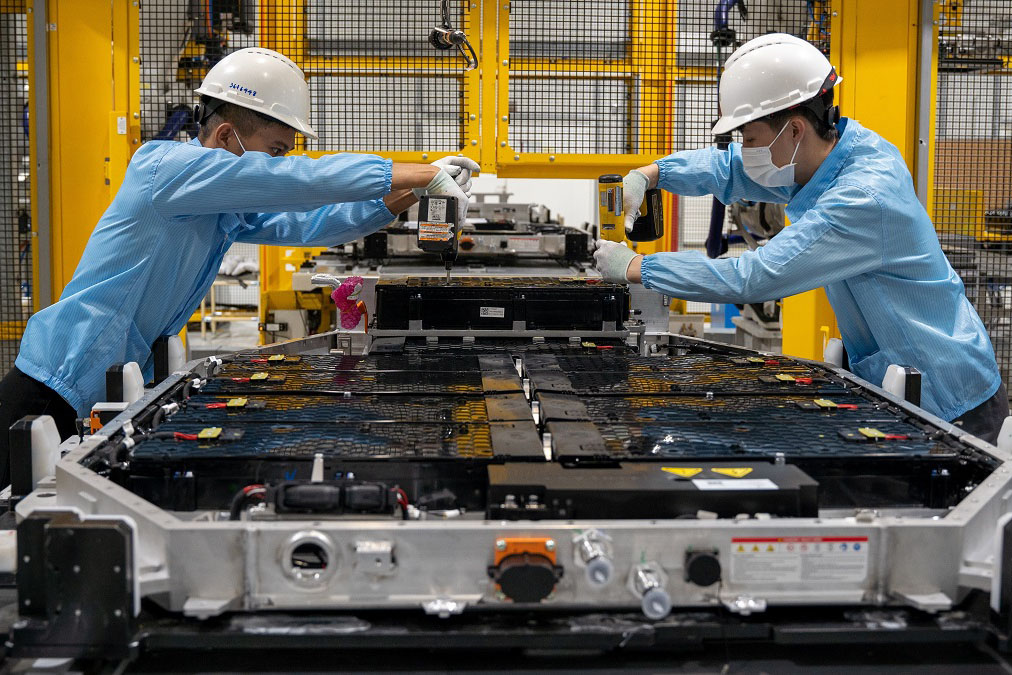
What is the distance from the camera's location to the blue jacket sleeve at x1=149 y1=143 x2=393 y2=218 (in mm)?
2881

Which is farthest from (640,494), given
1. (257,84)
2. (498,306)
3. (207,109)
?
(207,109)

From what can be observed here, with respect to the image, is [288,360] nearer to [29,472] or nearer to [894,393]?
[29,472]

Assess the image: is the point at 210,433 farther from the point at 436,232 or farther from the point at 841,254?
the point at 841,254

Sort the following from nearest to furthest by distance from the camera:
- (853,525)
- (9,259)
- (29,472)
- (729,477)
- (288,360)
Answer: (853,525) < (729,477) < (29,472) < (288,360) < (9,259)

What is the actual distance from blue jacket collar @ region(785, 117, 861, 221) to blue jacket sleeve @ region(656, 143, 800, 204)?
0.36 m

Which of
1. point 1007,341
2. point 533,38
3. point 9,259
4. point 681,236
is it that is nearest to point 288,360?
point 533,38

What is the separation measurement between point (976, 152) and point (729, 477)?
3.78 m

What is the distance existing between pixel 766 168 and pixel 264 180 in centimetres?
147

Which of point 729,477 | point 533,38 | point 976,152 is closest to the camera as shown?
point 729,477

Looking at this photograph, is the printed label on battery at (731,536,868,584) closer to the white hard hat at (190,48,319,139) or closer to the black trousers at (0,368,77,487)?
the white hard hat at (190,48,319,139)

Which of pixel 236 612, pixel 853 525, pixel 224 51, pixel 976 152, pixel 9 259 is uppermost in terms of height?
pixel 224 51

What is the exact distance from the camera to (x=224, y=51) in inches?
181

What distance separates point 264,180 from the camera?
9.45 ft

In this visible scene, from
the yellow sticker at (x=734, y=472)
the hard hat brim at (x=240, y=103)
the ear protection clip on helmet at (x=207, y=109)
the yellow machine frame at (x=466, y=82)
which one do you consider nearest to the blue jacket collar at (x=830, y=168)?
the yellow sticker at (x=734, y=472)
